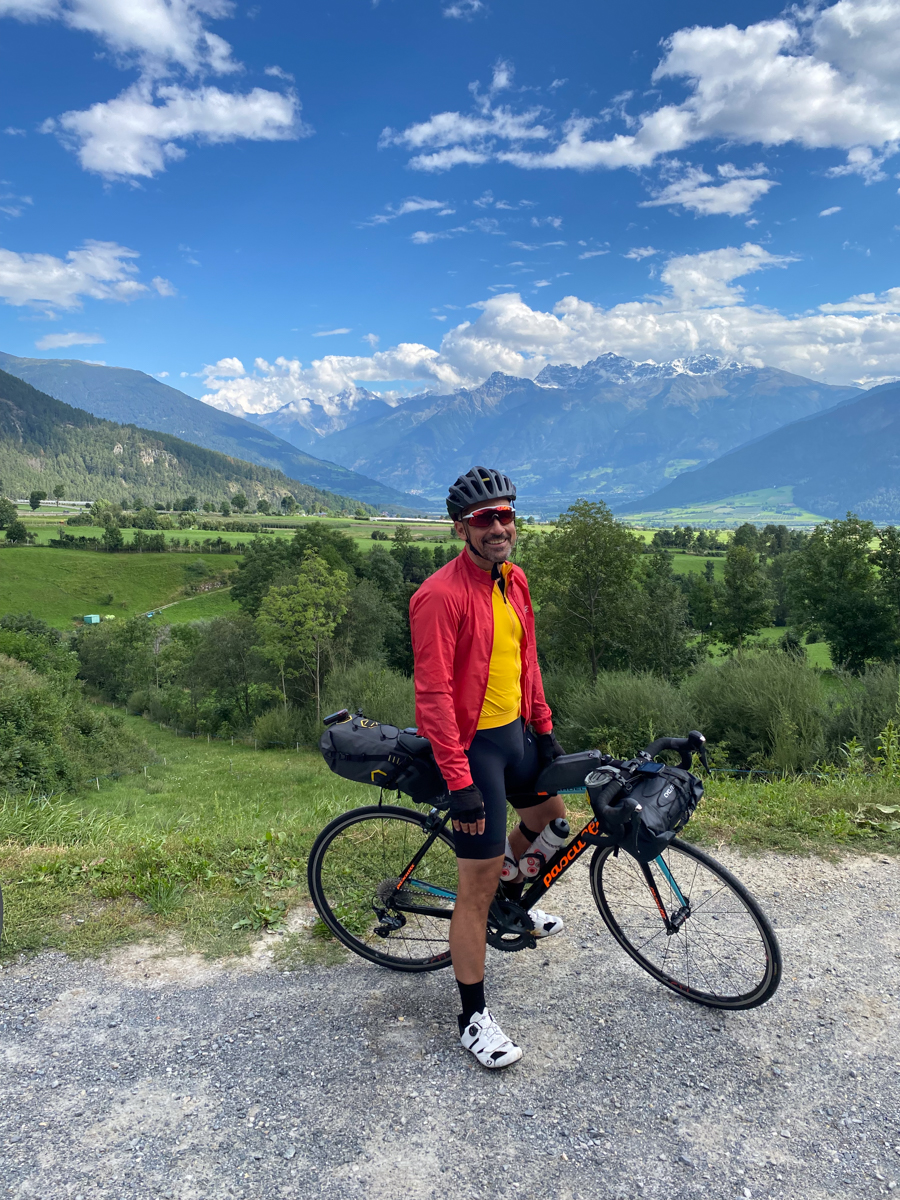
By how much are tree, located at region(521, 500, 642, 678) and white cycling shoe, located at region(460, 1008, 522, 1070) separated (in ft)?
115

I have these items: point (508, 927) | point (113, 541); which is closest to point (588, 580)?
point (508, 927)

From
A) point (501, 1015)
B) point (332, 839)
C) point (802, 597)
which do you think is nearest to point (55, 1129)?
point (332, 839)

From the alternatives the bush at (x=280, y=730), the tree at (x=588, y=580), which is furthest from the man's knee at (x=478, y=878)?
A: the bush at (x=280, y=730)

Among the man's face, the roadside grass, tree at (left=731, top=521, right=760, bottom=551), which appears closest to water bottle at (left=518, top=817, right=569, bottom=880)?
the roadside grass

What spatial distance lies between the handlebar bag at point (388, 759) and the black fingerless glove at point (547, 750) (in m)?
0.58

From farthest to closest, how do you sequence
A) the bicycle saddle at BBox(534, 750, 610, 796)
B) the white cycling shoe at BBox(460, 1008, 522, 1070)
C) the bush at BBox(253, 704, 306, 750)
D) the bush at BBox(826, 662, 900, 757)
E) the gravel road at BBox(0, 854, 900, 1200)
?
the bush at BBox(253, 704, 306, 750)
the bush at BBox(826, 662, 900, 757)
the bicycle saddle at BBox(534, 750, 610, 796)
the white cycling shoe at BBox(460, 1008, 522, 1070)
the gravel road at BBox(0, 854, 900, 1200)

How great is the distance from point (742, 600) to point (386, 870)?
56.9 m

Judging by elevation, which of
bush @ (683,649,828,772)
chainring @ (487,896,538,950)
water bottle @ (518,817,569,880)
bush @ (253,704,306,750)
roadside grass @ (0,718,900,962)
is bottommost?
bush @ (253,704,306,750)

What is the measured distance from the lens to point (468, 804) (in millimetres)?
2969

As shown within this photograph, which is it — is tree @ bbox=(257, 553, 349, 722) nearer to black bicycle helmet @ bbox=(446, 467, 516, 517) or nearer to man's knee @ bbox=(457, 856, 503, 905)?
man's knee @ bbox=(457, 856, 503, 905)

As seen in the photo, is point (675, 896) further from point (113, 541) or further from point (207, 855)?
point (113, 541)

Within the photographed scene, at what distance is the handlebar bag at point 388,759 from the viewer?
11.0 feet

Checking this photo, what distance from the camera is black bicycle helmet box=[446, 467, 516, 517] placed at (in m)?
3.19

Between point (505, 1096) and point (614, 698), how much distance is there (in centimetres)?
1879
